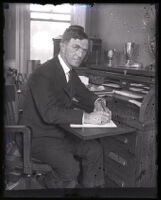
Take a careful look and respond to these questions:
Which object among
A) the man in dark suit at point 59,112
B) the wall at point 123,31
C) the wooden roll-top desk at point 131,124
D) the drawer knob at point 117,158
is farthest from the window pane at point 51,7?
the drawer knob at point 117,158

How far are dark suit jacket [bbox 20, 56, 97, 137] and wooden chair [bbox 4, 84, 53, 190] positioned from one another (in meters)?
0.07

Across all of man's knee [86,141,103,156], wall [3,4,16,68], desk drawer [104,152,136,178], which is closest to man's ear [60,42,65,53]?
wall [3,4,16,68]

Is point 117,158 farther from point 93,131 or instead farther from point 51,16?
point 51,16

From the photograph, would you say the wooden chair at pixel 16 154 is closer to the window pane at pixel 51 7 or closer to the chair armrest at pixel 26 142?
the chair armrest at pixel 26 142

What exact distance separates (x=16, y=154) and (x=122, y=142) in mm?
751

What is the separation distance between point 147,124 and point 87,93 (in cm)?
49

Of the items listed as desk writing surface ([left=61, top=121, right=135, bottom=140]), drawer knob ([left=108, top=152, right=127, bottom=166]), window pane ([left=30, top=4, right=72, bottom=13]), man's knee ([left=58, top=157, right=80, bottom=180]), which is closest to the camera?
desk writing surface ([left=61, top=121, right=135, bottom=140])

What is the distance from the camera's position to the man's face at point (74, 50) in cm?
195

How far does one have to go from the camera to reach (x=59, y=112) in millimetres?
1883

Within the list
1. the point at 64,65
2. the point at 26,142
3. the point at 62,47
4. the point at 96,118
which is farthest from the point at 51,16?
the point at 26,142

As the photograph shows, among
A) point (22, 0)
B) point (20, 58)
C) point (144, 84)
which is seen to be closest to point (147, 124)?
point (144, 84)

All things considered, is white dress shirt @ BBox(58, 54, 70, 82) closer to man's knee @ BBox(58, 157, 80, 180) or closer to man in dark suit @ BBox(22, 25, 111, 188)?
man in dark suit @ BBox(22, 25, 111, 188)

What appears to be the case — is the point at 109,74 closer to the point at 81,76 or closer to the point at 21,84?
the point at 81,76

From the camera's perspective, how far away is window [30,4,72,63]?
72.1 inches
